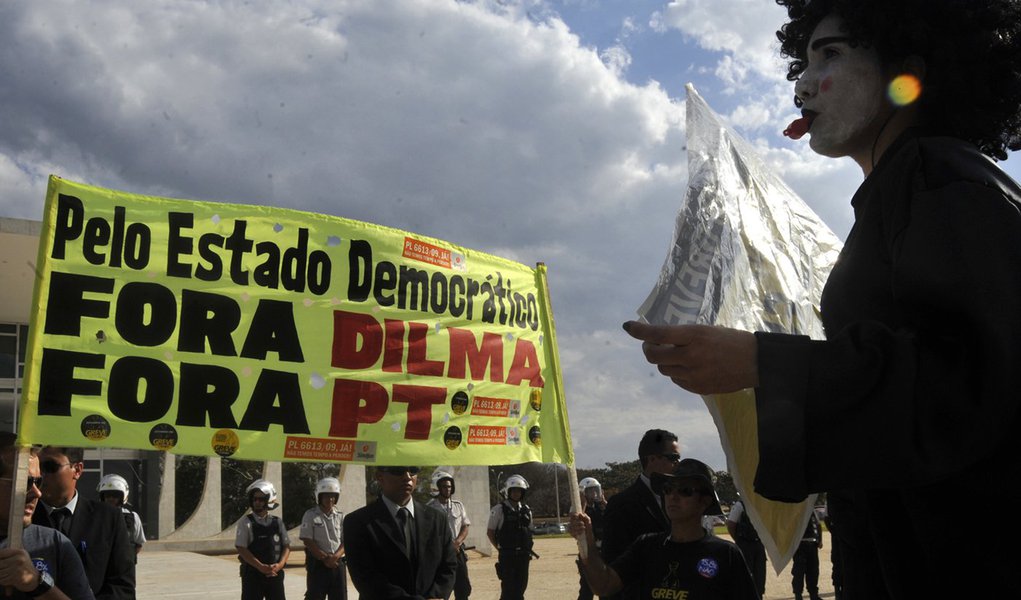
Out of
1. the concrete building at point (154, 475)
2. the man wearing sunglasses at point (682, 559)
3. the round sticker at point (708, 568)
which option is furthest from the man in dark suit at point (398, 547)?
the concrete building at point (154, 475)

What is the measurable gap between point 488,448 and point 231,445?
5.07 feet

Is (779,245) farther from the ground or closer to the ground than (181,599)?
farther from the ground

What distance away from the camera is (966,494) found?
3.37ft

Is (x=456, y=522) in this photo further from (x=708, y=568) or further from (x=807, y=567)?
(x=708, y=568)

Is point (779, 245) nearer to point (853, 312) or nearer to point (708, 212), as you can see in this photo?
point (708, 212)

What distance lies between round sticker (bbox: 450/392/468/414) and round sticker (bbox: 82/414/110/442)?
1.89 m

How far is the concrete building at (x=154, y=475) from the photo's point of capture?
2578cm

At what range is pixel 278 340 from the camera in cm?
493

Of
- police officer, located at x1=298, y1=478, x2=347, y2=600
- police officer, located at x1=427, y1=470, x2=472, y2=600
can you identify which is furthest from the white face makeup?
police officer, located at x1=427, y1=470, x2=472, y2=600

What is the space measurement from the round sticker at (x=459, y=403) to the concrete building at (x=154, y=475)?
19.7m

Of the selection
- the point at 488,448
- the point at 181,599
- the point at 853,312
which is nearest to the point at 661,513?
the point at 488,448

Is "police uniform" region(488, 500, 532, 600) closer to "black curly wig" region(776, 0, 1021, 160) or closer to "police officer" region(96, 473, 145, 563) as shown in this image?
"police officer" region(96, 473, 145, 563)

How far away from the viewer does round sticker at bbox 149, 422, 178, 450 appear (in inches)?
180

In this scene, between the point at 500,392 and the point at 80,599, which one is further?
the point at 500,392
